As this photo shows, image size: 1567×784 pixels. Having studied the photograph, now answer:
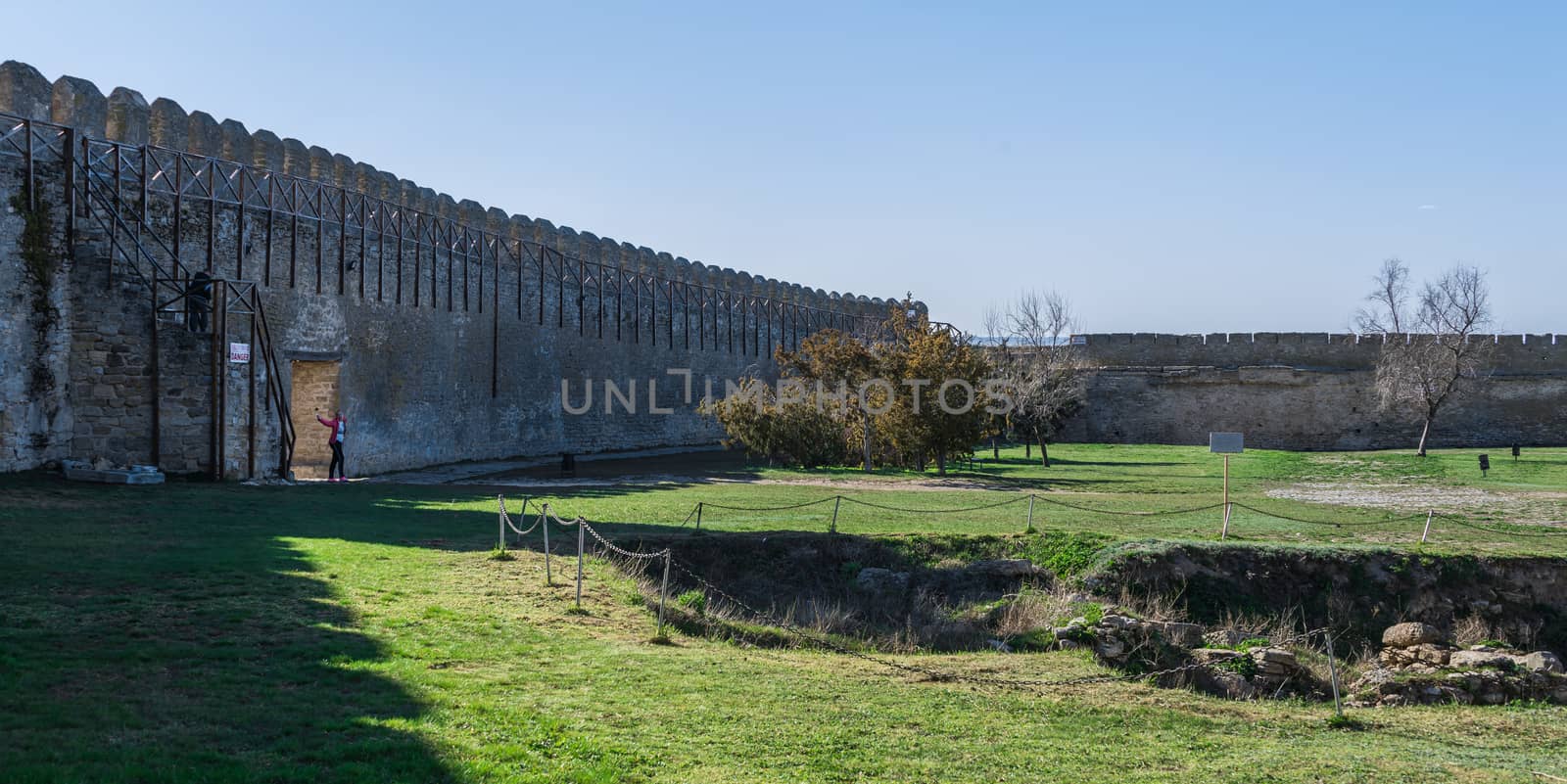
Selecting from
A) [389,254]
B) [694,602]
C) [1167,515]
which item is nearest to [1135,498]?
[1167,515]

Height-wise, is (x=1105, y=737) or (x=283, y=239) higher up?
(x=283, y=239)

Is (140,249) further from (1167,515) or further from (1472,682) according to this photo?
(1472,682)

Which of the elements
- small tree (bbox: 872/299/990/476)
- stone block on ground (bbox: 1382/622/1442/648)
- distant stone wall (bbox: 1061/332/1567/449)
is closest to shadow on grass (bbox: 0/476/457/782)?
stone block on ground (bbox: 1382/622/1442/648)

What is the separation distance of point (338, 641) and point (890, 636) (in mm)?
6234

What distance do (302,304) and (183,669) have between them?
16.5 m

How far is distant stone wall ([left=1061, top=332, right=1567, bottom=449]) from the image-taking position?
41.5 metres

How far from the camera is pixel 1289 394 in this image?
4303 centimetres

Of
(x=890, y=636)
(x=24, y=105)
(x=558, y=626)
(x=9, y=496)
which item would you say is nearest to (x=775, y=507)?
(x=890, y=636)

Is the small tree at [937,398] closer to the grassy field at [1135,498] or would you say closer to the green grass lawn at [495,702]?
the grassy field at [1135,498]

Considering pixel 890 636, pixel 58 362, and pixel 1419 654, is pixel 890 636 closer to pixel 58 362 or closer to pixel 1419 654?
pixel 1419 654

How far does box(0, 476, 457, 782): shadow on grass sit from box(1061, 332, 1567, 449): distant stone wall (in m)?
37.2

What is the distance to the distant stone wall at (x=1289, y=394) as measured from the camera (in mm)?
41469

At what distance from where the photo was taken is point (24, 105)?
17828 millimetres

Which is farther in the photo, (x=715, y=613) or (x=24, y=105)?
(x=24, y=105)
